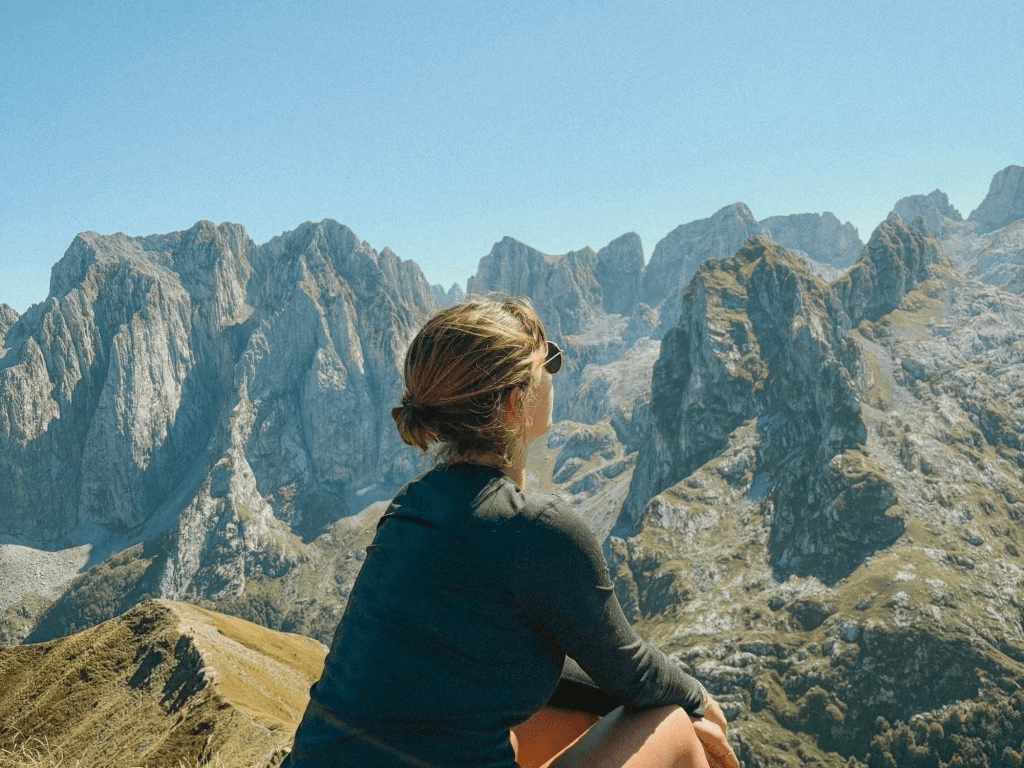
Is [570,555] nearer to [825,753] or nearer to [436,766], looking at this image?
[436,766]

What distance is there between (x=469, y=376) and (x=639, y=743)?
3078 mm

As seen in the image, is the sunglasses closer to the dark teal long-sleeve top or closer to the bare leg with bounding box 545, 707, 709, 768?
the dark teal long-sleeve top

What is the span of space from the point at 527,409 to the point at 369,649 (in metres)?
2.05

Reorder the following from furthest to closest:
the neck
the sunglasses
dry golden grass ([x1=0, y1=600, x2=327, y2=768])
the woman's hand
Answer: dry golden grass ([x1=0, y1=600, x2=327, y2=768]) → the woman's hand → the sunglasses → the neck

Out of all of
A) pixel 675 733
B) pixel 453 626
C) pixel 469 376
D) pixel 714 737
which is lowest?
pixel 714 737

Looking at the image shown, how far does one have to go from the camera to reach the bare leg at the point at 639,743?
5.20 metres

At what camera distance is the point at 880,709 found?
192 m

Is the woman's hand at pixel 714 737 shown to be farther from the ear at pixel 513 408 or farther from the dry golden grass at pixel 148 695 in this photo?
the dry golden grass at pixel 148 695

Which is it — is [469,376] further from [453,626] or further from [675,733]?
[675,733]

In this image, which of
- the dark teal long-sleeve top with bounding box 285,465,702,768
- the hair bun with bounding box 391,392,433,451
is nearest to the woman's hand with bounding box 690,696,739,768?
the dark teal long-sleeve top with bounding box 285,465,702,768

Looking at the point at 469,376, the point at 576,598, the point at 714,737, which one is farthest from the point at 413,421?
the point at 714,737

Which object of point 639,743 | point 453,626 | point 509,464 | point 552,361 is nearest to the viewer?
point 453,626

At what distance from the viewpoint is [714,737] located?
5.98m

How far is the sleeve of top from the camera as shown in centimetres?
444
